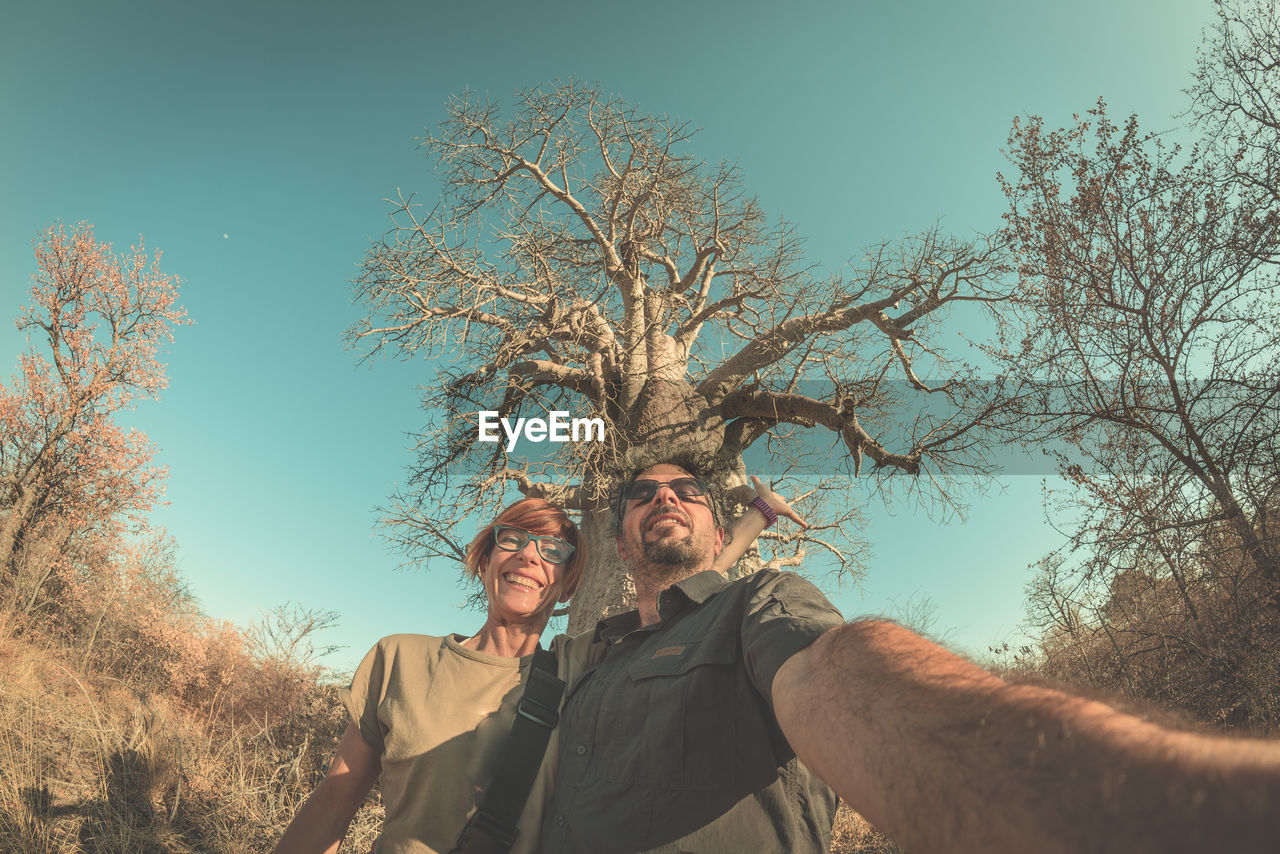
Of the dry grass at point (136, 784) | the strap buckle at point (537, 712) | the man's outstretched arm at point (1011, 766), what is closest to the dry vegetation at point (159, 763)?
the dry grass at point (136, 784)

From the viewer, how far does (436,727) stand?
2145 millimetres

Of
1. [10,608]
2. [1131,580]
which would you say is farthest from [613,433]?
[10,608]

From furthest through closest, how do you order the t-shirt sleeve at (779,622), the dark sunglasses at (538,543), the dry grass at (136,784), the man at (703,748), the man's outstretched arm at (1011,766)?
1. the dry grass at (136,784)
2. the dark sunglasses at (538,543)
3. the man at (703,748)
4. the t-shirt sleeve at (779,622)
5. the man's outstretched arm at (1011,766)

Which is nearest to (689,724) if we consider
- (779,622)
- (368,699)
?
(779,622)

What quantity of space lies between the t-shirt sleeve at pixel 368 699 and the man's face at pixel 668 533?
1125 mm

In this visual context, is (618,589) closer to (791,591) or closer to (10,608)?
(791,591)

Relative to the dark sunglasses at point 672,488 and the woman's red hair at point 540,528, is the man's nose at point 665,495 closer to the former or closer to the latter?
the dark sunglasses at point 672,488

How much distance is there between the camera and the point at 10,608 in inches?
426

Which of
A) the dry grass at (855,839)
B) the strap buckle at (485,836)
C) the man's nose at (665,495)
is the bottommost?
the dry grass at (855,839)

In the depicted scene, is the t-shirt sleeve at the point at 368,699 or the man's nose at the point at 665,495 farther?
the man's nose at the point at 665,495

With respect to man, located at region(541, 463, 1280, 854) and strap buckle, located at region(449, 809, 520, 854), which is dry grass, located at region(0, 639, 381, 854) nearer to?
strap buckle, located at region(449, 809, 520, 854)

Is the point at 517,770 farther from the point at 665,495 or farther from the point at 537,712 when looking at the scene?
the point at 665,495

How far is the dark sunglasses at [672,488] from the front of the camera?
10.2 feet

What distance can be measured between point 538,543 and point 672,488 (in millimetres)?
692
